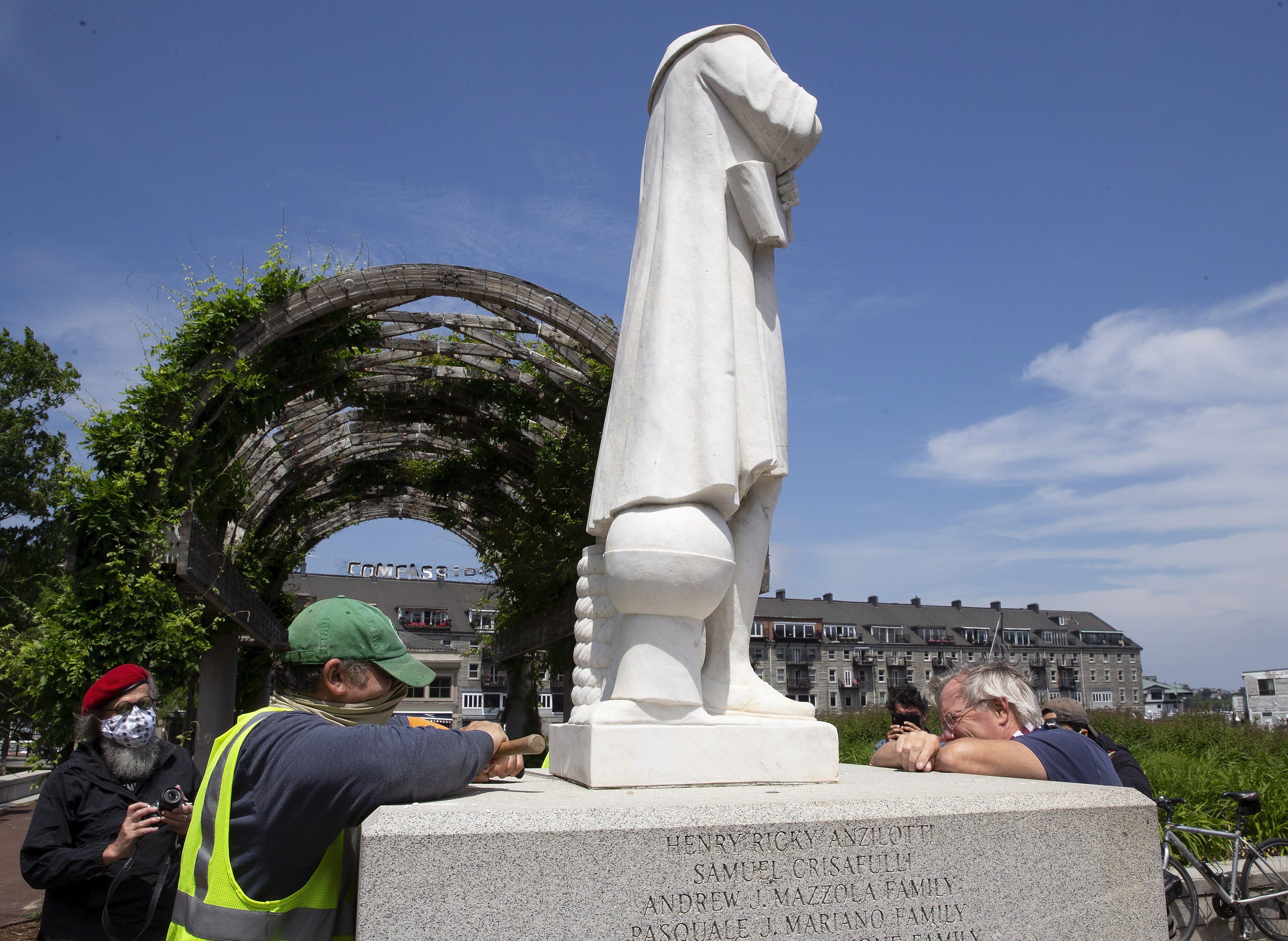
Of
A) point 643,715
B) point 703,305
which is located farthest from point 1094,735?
point 703,305

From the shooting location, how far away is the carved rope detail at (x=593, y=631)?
3295 millimetres

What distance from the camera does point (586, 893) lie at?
203 cm

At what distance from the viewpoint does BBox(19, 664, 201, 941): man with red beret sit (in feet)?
11.9

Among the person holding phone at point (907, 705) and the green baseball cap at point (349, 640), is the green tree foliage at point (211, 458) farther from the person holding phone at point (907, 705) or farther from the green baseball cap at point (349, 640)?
the green baseball cap at point (349, 640)

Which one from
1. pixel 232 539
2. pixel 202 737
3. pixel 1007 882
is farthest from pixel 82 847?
pixel 202 737

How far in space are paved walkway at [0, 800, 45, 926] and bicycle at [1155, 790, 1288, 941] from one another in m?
7.05

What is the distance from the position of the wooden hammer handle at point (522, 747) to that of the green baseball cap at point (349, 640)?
0.38 m

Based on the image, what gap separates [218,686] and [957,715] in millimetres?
17391

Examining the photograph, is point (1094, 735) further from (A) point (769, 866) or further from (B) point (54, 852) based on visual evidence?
(B) point (54, 852)

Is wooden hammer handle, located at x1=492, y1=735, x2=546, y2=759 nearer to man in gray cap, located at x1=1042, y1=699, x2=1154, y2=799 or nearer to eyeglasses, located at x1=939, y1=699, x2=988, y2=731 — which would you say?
eyeglasses, located at x1=939, y1=699, x2=988, y2=731

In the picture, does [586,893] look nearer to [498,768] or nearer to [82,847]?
[498,768]

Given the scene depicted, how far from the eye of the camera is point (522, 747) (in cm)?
262

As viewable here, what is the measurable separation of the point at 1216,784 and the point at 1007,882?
743cm

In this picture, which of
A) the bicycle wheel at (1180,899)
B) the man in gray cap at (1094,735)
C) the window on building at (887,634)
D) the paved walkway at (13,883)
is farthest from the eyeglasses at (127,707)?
the window on building at (887,634)
